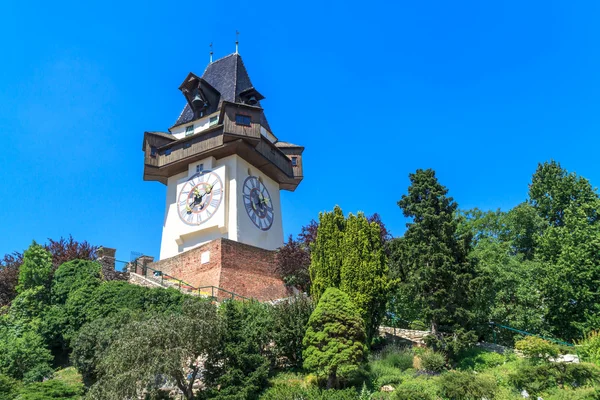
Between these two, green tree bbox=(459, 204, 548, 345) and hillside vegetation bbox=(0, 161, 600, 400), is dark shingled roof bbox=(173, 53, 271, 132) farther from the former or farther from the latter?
green tree bbox=(459, 204, 548, 345)

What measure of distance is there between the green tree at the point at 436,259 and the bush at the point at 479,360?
1.04 meters

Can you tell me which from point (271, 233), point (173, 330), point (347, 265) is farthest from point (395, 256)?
point (271, 233)

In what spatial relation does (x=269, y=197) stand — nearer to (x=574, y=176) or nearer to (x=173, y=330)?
(x=574, y=176)

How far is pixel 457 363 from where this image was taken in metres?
16.5

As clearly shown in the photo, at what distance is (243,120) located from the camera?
1149 inches

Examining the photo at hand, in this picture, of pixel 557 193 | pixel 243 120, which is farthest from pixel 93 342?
pixel 557 193

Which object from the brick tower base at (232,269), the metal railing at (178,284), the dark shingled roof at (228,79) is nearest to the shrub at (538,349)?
the metal railing at (178,284)

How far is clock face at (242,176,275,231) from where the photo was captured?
97.7ft

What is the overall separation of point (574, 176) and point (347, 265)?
14.4 meters

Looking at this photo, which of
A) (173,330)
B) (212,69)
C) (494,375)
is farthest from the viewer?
(212,69)

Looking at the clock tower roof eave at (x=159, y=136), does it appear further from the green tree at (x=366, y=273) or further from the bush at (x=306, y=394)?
the bush at (x=306, y=394)

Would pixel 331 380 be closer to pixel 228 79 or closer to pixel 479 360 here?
pixel 479 360

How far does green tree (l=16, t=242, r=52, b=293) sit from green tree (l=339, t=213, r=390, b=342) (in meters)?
12.9

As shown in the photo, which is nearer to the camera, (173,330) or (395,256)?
(173,330)
